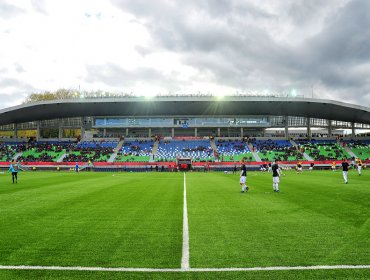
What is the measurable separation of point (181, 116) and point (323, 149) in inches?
1345

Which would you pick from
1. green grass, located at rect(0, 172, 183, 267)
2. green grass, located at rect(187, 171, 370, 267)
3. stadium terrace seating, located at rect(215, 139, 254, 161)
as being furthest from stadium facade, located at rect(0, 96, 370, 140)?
green grass, located at rect(0, 172, 183, 267)

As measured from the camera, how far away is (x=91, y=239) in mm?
8023

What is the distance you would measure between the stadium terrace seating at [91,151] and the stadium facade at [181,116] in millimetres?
5040

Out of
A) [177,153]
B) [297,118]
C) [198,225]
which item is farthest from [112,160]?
[198,225]

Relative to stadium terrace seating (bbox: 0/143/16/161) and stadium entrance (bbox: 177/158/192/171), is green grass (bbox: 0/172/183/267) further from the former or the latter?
stadium terrace seating (bbox: 0/143/16/161)

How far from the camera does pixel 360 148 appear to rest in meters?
73.8

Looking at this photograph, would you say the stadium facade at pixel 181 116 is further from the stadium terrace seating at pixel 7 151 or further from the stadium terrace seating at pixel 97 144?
the stadium terrace seating at pixel 7 151

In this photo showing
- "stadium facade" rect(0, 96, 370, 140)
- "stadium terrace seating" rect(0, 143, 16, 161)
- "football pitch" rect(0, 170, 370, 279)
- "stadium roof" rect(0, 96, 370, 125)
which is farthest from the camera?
"stadium facade" rect(0, 96, 370, 140)

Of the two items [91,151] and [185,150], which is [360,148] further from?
[91,151]

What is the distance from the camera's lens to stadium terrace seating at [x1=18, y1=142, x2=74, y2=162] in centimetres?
6838

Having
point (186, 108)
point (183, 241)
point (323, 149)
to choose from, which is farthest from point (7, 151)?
point (183, 241)

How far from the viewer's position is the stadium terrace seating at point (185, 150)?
68562mm

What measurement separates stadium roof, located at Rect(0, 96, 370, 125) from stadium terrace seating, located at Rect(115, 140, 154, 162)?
7.70 m

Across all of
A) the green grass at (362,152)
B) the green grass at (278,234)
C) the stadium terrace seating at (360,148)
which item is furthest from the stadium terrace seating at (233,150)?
the green grass at (278,234)
